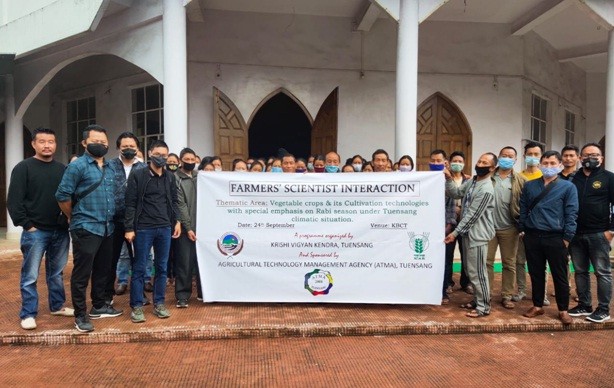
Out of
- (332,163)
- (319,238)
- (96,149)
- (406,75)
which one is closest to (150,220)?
(96,149)

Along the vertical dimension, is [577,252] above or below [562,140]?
below

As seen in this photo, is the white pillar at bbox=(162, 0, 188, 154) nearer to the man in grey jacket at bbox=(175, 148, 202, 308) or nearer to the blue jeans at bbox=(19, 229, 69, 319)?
the man in grey jacket at bbox=(175, 148, 202, 308)

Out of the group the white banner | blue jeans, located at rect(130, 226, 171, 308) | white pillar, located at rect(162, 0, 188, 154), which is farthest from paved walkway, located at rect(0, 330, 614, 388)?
white pillar, located at rect(162, 0, 188, 154)

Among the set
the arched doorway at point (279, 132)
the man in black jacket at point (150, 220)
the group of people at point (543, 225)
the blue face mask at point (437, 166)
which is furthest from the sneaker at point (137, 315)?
the arched doorway at point (279, 132)

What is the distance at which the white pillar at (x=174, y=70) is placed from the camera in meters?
6.94

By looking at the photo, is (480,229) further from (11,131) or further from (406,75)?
(11,131)

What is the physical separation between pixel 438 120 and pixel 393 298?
6038 mm

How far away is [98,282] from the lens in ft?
14.6

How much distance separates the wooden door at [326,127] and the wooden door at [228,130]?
1.48 meters

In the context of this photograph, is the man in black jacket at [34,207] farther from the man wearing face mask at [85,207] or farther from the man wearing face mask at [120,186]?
the man wearing face mask at [120,186]

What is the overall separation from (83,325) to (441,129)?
7.95m

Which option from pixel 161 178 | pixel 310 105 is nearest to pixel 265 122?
pixel 310 105

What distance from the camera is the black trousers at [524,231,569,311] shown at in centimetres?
447

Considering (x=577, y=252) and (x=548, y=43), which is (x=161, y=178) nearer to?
(x=577, y=252)
